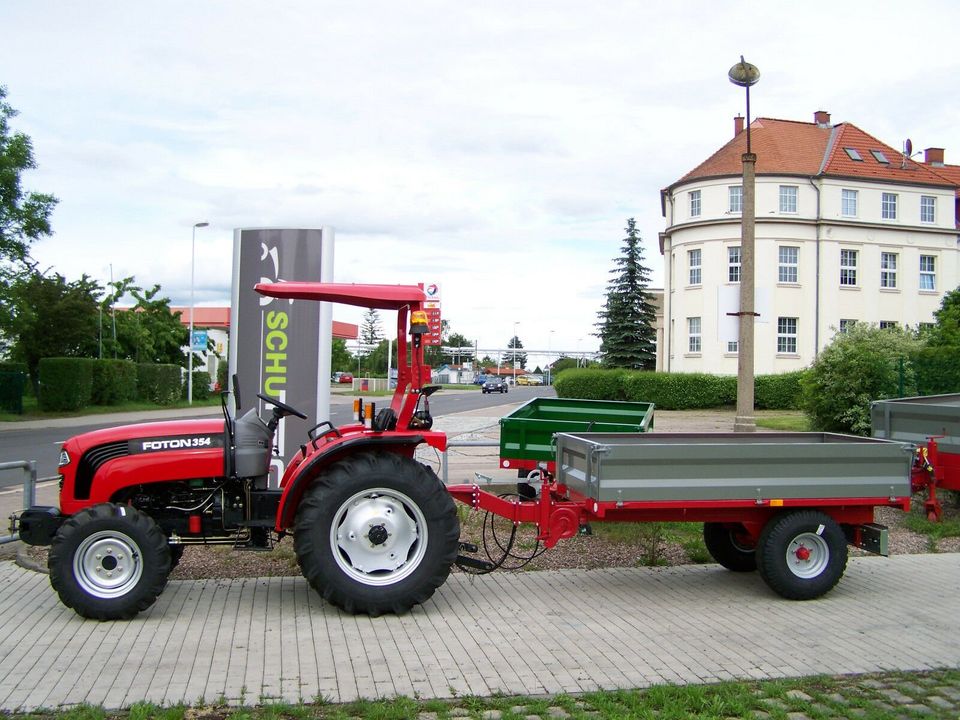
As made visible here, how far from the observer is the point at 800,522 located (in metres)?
6.90

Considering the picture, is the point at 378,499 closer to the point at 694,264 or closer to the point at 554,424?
the point at 554,424

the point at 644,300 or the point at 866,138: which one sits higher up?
the point at 866,138

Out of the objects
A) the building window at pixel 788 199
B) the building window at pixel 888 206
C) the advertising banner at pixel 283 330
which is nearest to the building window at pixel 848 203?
the building window at pixel 888 206

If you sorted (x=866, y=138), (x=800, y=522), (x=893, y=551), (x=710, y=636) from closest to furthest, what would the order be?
1. (x=710, y=636)
2. (x=800, y=522)
3. (x=893, y=551)
4. (x=866, y=138)

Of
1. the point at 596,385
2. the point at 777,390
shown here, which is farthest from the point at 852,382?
the point at 596,385

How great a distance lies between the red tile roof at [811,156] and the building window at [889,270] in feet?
12.1

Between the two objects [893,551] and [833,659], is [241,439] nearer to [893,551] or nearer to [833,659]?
[833,659]

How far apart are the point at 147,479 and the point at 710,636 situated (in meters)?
4.01

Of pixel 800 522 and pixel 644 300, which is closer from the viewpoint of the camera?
pixel 800 522

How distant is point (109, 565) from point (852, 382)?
46.5 ft

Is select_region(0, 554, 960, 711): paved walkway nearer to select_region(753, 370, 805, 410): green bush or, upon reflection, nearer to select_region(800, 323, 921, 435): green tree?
select_region(800, 323, 921, 435): green tree

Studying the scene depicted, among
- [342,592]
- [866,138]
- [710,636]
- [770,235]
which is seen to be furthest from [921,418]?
[866,138]

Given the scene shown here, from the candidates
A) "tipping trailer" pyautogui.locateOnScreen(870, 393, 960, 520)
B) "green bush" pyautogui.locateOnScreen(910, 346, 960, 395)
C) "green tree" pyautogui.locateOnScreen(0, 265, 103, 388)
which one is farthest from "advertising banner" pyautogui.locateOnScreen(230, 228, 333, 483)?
"green tree" pyautogui.locateOnScreen(0, 265, 103, 388)

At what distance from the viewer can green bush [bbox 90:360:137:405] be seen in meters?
36.2
